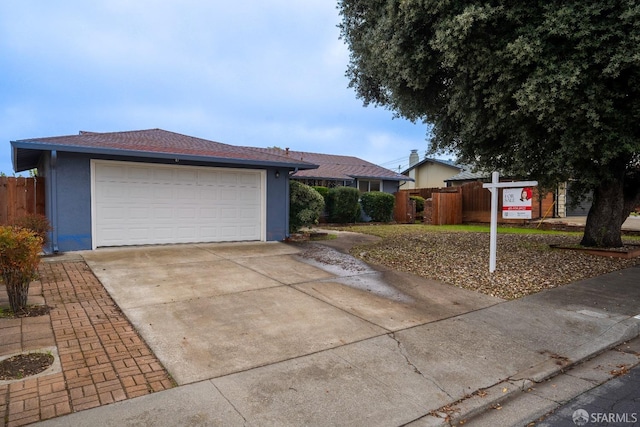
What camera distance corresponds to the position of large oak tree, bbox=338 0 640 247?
6340 mm

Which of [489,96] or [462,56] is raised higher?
[462,56]

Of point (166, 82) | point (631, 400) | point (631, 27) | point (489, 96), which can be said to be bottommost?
point (631, 400)

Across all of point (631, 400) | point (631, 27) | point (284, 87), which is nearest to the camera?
point (631, 400)

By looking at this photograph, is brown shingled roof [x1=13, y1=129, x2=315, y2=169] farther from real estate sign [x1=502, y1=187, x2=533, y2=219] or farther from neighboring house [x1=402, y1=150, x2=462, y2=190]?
neighboring house [x1=402, y1=150, x2=462, y2=190]

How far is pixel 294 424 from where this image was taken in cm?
278

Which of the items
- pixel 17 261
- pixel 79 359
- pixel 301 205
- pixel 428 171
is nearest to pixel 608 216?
pixel 301 205

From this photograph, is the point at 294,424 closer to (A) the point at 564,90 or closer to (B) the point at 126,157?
(A) the point at 564,90

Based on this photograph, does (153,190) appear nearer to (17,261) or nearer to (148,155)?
(148,155)

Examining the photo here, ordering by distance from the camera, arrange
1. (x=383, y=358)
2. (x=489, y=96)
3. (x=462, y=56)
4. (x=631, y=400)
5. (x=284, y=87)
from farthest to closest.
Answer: (x=284, y=87) → (x=489, y=96) → (x=462, y=56) → (x=383, y=358) → (x=631, y=400)

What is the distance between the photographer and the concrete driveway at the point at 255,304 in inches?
156

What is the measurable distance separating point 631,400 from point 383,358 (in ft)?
6.97

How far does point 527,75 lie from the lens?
710 centimetres

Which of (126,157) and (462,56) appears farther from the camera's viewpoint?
(126,157)

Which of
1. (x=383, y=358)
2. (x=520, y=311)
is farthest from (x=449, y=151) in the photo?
(x=383, y=358)
